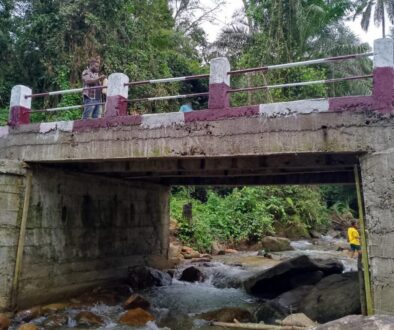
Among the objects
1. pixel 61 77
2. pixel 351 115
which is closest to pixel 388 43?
pixel 351 115

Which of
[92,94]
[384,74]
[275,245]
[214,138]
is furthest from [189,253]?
[384,74]

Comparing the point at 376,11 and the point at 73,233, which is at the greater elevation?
the point at 376,11

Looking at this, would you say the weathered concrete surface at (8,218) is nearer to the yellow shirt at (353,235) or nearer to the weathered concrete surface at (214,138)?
the weathered concrete surface at (214,138)

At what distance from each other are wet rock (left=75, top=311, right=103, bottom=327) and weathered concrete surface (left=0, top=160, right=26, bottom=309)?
1457 millimetres

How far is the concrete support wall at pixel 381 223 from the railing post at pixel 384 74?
0.76 m

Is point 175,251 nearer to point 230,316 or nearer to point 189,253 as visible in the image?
point 189,253

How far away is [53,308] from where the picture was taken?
31.6ft

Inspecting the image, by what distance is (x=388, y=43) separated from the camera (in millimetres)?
6602

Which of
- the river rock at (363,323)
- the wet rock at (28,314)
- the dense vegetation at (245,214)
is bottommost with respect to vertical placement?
the wet rock at (28,314)

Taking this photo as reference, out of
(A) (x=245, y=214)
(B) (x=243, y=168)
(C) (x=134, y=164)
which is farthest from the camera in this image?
(A) (x=245, y=214)

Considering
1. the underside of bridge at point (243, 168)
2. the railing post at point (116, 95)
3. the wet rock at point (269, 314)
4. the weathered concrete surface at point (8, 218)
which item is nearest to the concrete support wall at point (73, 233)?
the weathered concrete surface at point (8, 218)

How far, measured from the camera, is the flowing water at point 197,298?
935 cm

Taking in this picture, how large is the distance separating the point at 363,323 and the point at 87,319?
6175 mm

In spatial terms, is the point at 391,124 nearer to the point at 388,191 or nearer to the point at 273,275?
the point at 388,191
